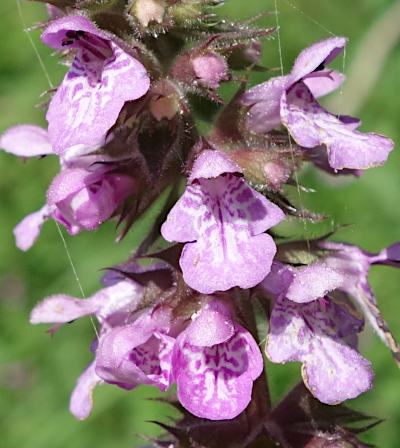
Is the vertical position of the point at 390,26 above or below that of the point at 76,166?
below

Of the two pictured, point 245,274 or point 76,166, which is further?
point 76,166

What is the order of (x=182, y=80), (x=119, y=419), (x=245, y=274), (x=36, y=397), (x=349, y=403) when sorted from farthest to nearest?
(x=36, y=397), (x=119, y=419), (x=349, y=403), (x=182, y=80), (x=245, y=274)

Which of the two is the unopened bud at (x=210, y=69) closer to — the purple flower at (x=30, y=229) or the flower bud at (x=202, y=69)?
the flower bud at (x=202, y=69)

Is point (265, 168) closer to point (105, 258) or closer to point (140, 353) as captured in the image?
point (140, 353)

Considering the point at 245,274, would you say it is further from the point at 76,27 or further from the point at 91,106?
the point at 76,27

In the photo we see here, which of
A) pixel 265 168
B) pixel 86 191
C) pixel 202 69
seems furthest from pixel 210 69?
pixel 86 191

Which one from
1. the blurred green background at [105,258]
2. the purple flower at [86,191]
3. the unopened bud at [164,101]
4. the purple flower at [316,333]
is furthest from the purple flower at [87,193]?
the blurred green background at [105,258]

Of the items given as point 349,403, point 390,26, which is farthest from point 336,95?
point 349,403
